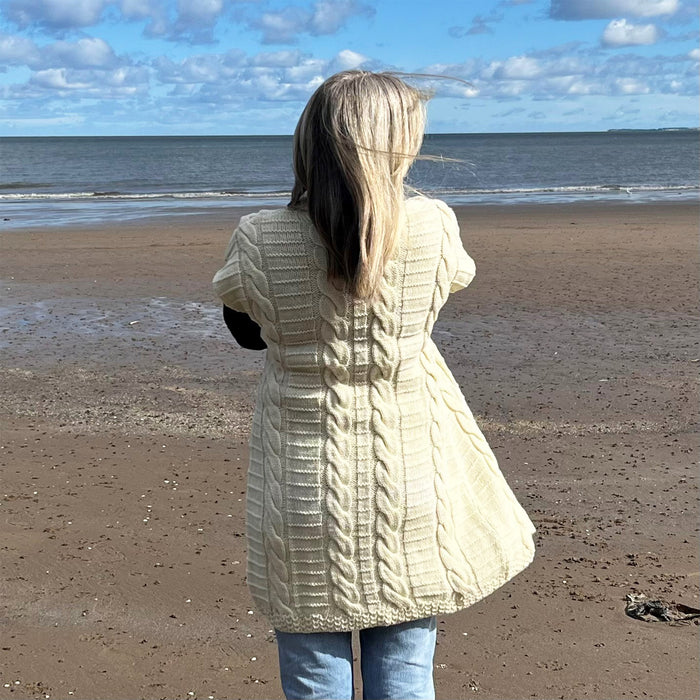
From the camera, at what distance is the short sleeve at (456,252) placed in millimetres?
2127

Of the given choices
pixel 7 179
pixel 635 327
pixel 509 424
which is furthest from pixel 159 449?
pixel 7 179

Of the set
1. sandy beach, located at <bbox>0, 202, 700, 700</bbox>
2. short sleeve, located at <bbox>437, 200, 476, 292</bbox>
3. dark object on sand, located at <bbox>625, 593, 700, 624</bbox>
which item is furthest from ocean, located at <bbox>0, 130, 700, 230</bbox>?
short sleeve, located at <bbox>437, 200, 476, 292</bbox>

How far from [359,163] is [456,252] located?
1.12ft

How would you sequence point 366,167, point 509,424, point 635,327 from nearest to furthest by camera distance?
point 366,167 < point 509,424 < point 635,327

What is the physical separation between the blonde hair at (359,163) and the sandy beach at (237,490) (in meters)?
2.20

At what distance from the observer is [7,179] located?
5091cm

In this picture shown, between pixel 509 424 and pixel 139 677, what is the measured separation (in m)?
3.73

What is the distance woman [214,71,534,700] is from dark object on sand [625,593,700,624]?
2114 mm

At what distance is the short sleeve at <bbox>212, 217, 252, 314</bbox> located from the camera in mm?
2080

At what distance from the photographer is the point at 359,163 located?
1.94 meters

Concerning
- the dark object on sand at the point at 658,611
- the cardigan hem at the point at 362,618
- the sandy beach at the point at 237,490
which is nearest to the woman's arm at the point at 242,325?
the cardigan hem at the point at 362,618

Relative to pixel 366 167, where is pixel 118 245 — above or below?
below

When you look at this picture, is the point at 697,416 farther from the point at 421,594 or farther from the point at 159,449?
the point at 421,594

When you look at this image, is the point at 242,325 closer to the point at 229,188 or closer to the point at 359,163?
the point at 359,163
